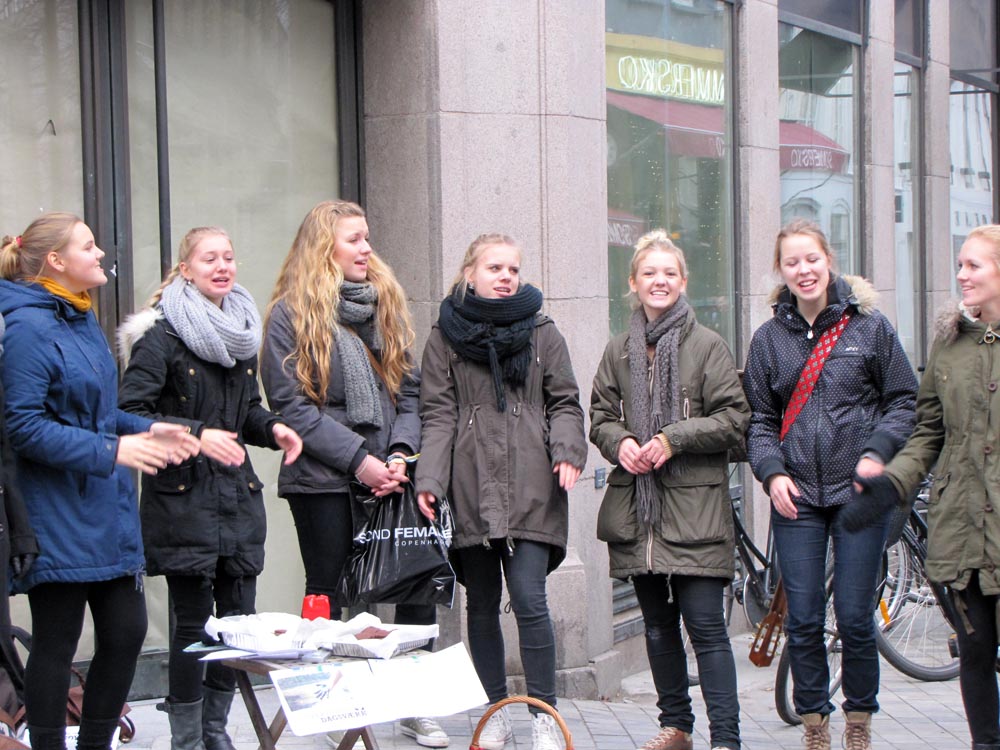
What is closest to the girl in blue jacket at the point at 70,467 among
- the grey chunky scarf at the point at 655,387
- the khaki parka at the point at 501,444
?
the khaki parka at the point at 501,444

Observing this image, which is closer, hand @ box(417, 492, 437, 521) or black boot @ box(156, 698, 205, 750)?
black boot @ box(156, 698, 205, 750)

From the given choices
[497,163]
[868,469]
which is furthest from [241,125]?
[868,469]

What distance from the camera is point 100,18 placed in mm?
6449

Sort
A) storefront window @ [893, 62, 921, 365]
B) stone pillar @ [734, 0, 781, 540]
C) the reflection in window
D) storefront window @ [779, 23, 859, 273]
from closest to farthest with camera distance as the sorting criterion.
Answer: stone pillar @ [734, 0, 781, 540] < storefront window @ [779, 23, 859, 273] < storefront window @ [893, 62, 921, 365] < the reflection in window

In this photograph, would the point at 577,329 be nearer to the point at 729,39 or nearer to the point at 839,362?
the point at 839,362

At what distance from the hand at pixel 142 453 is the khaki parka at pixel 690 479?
175cm

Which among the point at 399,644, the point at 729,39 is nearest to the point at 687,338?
the point at 399,644

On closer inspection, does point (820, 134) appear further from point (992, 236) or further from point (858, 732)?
point (858, 732)

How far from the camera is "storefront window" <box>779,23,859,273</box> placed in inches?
407

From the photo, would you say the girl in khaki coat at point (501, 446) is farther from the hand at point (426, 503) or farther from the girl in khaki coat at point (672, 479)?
the girl in khaki coat at point (672, 479)

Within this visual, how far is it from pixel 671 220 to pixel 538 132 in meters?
2.01

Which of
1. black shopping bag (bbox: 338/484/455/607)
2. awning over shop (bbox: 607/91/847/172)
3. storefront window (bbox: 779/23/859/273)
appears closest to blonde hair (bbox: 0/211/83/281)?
black shopping bag (bbox: 338/484/455/607)

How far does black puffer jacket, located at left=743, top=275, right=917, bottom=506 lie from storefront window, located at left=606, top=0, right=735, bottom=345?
9.03 ft

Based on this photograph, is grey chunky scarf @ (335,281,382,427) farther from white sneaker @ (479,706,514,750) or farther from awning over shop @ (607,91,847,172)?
awning over shop @ (607,91,847,172)
